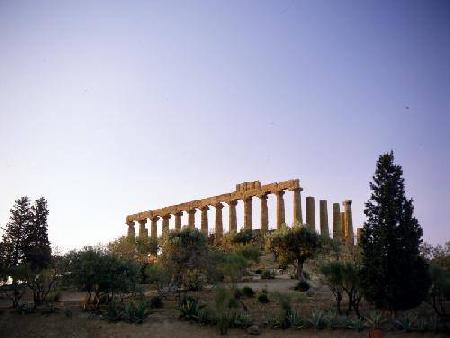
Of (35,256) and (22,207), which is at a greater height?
(22,207)

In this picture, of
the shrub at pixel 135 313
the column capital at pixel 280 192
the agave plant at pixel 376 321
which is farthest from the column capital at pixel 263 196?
the agave plant at pixel 376 321

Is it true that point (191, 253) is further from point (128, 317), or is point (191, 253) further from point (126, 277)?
point (128, 317)

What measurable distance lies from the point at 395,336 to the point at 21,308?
2243 centimetres

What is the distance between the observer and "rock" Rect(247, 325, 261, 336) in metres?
20.9

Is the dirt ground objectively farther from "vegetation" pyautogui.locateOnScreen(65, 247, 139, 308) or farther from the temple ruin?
the temple ruin

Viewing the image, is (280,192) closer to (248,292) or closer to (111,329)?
(248,292)

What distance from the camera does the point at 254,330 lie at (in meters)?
21.1

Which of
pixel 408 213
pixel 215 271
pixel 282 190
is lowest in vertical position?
pixel 215 271

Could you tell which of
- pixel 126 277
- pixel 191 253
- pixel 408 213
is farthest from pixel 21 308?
pixel 408 213

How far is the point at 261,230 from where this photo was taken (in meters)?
49.5

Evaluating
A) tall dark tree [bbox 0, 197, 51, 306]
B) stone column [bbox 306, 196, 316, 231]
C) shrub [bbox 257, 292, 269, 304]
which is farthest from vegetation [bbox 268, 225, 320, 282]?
tall dark tree [bbox 0, 197, 51, 306]

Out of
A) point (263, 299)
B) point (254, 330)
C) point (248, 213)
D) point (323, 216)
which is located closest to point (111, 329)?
point (254, 330)

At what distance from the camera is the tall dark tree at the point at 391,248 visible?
21.9 m

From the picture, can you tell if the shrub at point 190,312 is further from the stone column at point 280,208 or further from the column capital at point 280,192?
the column capital at point 280,192
